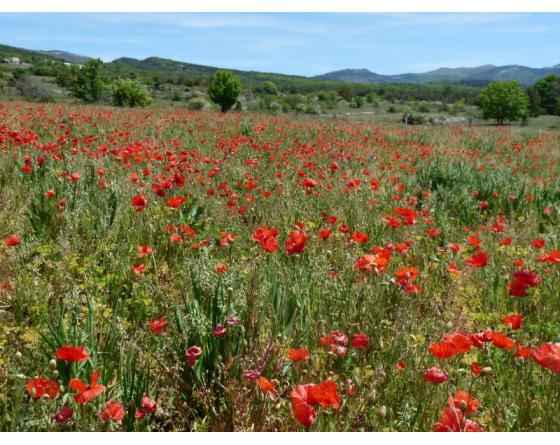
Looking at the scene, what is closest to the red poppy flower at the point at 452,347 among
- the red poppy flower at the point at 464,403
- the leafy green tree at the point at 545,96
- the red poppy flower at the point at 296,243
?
the red poppy flower at the point at 464,403

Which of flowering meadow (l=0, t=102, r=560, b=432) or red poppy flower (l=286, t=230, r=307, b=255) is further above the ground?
red poppy flower (l=286, t=230, r=307, b=255)

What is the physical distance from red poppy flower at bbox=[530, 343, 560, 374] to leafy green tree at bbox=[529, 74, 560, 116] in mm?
94407

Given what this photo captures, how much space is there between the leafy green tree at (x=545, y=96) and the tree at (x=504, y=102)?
2545 centimetres

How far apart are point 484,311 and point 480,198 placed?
3.24 meters

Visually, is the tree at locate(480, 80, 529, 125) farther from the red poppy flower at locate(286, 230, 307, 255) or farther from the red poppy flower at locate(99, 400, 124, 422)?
the red poppy flower at locate(99, 400, 124, 422)

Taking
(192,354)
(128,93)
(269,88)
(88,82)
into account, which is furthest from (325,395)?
(269,88)

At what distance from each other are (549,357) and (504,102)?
2654 inches

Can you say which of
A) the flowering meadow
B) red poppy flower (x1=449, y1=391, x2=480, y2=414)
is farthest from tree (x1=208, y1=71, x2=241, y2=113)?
red poppy flower (x1=449, y1=391, x2=480, y2=414)

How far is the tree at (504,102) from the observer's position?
2413 inches

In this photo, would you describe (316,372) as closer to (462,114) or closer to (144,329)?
(144,329)

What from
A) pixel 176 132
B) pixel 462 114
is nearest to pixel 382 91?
pixel 462 114

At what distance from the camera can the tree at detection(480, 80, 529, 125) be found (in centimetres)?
6128

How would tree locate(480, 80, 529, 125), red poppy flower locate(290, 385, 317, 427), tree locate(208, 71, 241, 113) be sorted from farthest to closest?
tree locate(480, 80, 529, 125) → tree locate(208, 71, 241, 113) → red poppy flower locate(290, 385, 317, 427)

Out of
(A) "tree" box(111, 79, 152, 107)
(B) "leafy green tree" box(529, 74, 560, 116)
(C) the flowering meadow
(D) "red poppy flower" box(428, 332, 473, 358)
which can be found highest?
(B) "leafy green tree" box(529, 74, 560, 116)
